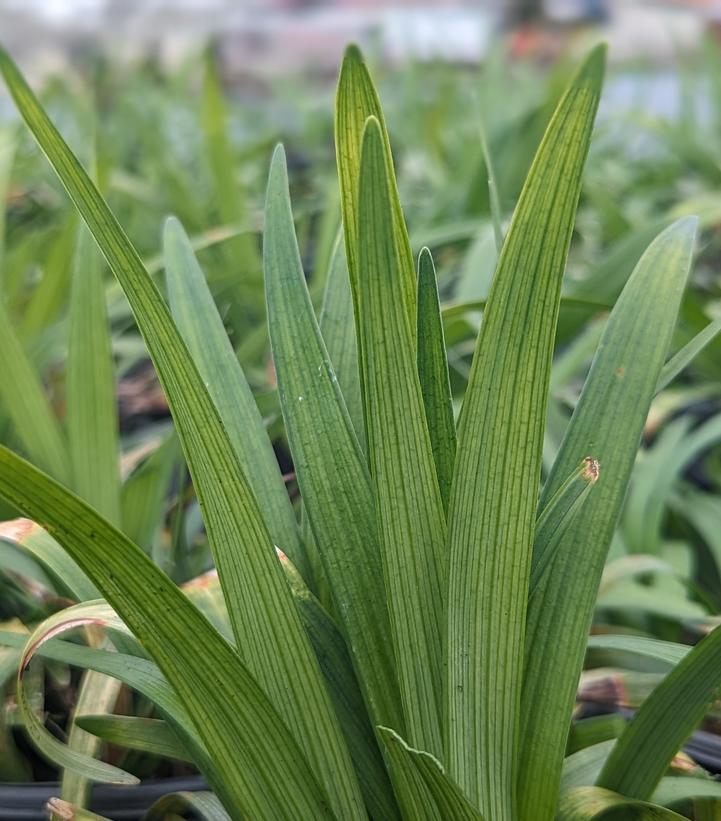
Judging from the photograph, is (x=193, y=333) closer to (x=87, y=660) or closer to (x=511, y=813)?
(x=87, y=660)

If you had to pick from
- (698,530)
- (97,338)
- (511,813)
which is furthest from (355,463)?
(698,530)

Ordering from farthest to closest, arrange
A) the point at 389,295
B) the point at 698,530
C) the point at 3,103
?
the point at 3,103
the point at 698,530
the point at 389,295

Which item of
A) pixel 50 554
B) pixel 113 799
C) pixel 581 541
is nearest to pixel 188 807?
pixel 113 799

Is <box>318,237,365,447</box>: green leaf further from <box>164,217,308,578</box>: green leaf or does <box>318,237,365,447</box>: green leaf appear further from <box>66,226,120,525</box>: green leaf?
<box>66,226,120,525</box>: green leaf

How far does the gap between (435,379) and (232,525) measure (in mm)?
117

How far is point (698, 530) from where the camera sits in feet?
3.01

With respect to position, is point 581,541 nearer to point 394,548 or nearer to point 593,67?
point 394,548

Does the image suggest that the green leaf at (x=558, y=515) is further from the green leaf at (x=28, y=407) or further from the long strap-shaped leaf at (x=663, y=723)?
the green leaf at (x=28, y=407)

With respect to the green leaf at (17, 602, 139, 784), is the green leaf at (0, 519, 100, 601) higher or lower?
higher

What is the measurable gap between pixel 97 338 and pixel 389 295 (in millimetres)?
377

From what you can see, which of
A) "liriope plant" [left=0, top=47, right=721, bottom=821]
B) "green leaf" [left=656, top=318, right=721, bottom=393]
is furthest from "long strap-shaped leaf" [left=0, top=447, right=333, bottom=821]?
"green leaf" [left=656, top=318, right=721, bottom=393]

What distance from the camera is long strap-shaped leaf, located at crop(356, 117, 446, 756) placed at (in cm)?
35

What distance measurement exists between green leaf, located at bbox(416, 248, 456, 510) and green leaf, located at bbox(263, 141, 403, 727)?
35mm

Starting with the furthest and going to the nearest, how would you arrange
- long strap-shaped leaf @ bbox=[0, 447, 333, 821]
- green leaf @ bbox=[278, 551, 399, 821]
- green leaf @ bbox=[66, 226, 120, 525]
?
green leaf @ bbox=[66, 226, 120, 525], green leaf @ bbox=[278, 551, 399, 821], long strap-shaped leaf @ bbox=[0, 447, 333, 821]
